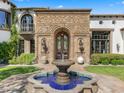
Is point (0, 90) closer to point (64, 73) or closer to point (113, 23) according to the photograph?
point (64, 73)

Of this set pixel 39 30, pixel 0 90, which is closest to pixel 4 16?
pixel 39 30

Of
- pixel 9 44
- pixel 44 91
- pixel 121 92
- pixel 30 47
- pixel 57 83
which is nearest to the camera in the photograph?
pixel 44 91

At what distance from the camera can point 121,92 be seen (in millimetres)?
10578

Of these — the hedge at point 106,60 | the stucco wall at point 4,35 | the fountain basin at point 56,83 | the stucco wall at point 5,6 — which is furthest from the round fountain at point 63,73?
the stucco wall at point 5,6

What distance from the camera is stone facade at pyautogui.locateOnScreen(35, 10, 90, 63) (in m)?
23.3

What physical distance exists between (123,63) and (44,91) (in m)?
16.0

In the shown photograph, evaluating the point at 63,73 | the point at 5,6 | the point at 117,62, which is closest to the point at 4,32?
the point at 5,6

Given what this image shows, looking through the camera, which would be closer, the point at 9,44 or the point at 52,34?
the point at 52,34

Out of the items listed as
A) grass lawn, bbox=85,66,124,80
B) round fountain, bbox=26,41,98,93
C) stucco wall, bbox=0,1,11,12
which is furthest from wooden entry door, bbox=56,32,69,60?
round fountain, bbox=26,41,98,93

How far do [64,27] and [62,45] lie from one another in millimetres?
2829

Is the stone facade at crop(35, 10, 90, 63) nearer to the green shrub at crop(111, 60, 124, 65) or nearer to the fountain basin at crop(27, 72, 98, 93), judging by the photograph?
the green shrub at crop(111, 60, 124, 65)

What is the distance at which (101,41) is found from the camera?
2862cm

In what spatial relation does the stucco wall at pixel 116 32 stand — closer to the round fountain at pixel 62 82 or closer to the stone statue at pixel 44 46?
the stone statue at pixel 44 46

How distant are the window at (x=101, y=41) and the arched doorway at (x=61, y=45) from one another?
15.5ft
